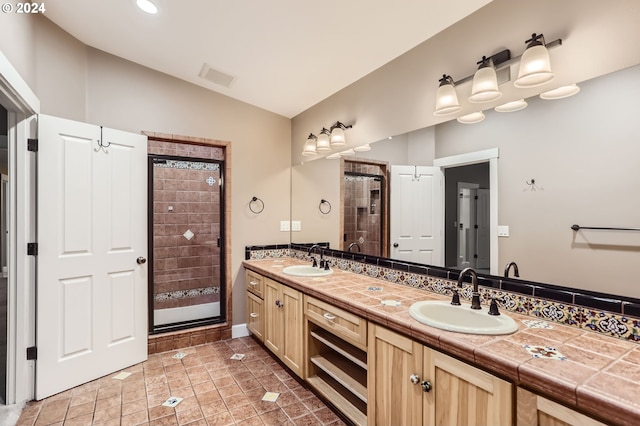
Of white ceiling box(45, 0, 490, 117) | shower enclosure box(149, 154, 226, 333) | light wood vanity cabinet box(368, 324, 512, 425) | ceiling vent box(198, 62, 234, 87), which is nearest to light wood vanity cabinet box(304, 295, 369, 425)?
light wood vanity cabinet box(368, 324, 512, 425)

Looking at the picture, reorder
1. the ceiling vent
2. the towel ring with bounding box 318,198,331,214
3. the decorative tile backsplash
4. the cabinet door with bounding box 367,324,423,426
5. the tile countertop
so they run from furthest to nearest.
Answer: the towel ring with bounding box 318,198,331,214 < the ceiling vent < the cabinet door with bounding box 367,324,423,426 < the decorative tile backsplash < the tile countertop

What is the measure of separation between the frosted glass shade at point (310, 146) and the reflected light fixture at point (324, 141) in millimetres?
136

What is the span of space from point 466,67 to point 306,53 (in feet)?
3.80

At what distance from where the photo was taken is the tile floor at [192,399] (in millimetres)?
2066

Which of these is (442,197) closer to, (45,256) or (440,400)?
(440,400)

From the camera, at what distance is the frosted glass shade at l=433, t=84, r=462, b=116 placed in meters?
1.89

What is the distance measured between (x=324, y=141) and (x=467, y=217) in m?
1.60

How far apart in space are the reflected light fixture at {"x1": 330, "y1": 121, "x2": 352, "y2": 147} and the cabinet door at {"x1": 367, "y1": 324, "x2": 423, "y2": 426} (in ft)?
5.73

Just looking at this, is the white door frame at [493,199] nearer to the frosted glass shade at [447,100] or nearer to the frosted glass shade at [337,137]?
the frosted glass shade at [447,100]

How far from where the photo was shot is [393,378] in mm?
1537

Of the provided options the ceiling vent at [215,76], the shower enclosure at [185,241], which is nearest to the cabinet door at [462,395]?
the ceiling vent at [215,76]

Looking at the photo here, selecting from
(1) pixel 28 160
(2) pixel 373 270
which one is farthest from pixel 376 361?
(1) pixel 28 160

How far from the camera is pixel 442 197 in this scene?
208 centimetres

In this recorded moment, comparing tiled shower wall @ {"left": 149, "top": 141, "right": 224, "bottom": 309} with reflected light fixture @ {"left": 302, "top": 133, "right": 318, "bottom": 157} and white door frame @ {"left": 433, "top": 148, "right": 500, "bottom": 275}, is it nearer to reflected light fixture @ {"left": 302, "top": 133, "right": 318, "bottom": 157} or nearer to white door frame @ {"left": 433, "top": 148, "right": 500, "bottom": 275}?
reflected light fixture @ {"left": 302, "top": 133, "right": 318, "bottom": 157}
